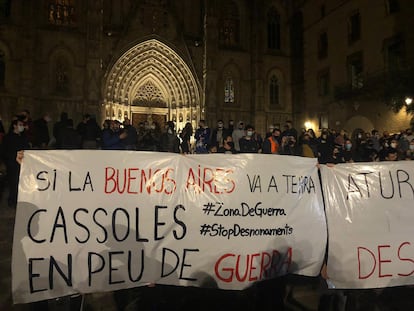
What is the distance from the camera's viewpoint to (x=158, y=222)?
324cm

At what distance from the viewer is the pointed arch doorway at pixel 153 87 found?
21.4 meters

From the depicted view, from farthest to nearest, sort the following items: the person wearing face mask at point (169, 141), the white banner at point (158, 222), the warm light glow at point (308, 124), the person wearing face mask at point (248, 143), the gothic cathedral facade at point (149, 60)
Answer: the warm light glow at point (308, 124)
the gothic cathedral facade at point (149, 60)
the person wearing face mask at point (169, 141)
the person wearing face mask at point (248, 143)
the white banner at point (158, 222)

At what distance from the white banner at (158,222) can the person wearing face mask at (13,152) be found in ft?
13.3

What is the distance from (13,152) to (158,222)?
4975 mm

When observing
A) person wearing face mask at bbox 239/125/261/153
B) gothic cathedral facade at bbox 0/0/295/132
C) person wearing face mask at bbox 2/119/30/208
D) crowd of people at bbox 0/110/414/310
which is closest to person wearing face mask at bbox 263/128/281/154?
crowd of people at bbox 0/110/414/310

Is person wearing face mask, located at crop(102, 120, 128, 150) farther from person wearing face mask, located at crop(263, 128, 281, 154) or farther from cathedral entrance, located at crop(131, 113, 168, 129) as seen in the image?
cathedral entrance, located at crop(131, 113, 168, 129)

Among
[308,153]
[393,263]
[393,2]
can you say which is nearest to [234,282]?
[393,263]

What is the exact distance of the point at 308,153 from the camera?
9.11 metres

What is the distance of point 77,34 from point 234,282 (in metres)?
21.2

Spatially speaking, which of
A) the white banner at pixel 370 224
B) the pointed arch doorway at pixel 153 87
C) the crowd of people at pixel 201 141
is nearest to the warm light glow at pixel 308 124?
the pointed arch doorway at pixel 153 87

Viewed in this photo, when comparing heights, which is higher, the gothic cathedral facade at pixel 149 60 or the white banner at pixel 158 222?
the gothic cathedral facade at pixel 149 60

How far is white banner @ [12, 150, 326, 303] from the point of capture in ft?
9.98

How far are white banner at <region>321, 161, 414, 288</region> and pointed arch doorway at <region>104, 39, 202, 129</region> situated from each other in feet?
62.3

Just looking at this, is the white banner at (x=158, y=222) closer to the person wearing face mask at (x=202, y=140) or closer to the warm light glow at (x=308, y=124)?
the person wearing face mask at (x=202, y=140)
